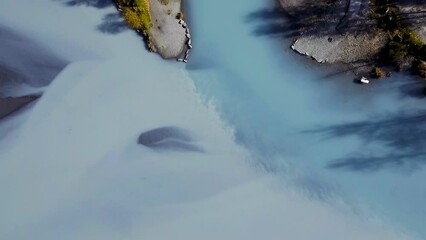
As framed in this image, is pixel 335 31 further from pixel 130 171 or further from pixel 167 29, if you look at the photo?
pixel 130 171

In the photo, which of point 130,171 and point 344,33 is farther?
point 344,33

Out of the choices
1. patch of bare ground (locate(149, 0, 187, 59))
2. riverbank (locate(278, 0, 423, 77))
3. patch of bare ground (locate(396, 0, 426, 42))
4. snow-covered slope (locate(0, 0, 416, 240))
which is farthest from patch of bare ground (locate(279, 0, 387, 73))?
snow-covered slope (locate(0, 0, 416, 240))

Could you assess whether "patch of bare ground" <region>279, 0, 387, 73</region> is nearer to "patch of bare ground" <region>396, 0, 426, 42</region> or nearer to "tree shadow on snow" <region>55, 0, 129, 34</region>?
"patch of bare ground" <region>396, 0, 426, 42</region>

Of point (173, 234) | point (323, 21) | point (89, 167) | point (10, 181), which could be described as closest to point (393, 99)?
point (323, 21)

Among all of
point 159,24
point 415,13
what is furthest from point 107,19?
point 415,13

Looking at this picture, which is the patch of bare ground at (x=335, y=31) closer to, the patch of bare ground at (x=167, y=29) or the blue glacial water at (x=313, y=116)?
the blue glacial water at (x=313, y=116)

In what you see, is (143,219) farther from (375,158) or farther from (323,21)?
(323,21)
